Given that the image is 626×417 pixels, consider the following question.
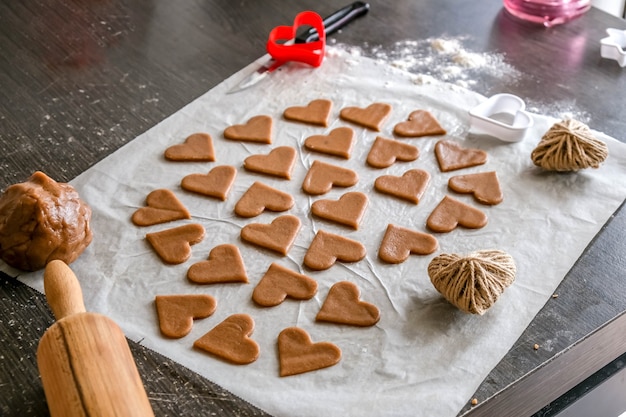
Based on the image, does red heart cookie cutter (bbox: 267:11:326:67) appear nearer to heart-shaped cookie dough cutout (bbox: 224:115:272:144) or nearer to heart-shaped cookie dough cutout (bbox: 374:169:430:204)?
heart-shaped cookie dough cutout (bbox: 224:115:272:144)

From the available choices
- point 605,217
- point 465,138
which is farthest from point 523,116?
point 605,217

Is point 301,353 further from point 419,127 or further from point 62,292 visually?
point 419,127

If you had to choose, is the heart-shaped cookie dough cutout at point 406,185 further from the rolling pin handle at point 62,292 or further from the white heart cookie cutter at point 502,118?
the rolling pin handle at point 62,292

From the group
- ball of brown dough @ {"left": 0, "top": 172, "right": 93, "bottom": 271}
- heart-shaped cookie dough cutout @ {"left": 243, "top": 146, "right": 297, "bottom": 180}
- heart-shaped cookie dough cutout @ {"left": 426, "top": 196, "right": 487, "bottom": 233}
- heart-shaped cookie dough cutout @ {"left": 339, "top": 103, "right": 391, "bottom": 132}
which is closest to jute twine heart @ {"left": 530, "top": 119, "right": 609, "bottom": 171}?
heart-shaped cookie dough cutout @ {"left": 426, "top": 196, "right": 487, "bottom": 233}

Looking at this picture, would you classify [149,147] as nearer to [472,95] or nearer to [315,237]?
[315,237]

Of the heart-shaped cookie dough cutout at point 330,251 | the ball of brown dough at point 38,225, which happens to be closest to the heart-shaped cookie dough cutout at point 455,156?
the heart-shaped cookie dough cutout at point 330,251
